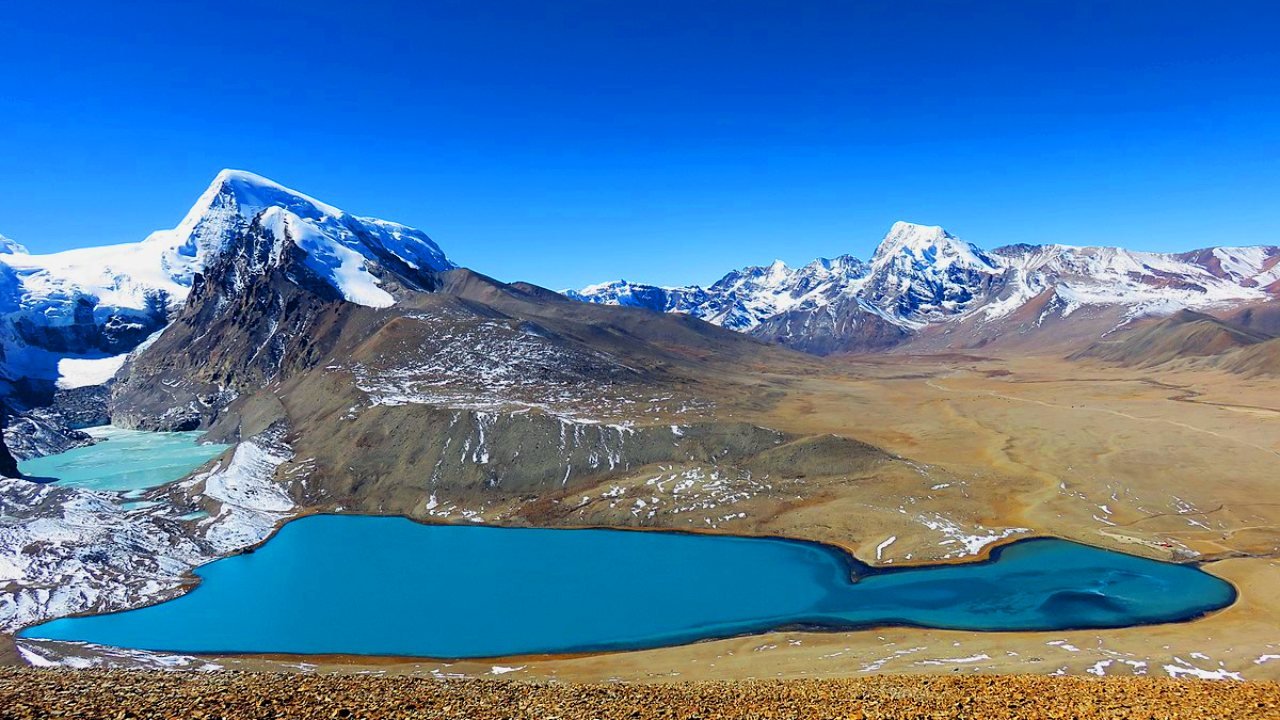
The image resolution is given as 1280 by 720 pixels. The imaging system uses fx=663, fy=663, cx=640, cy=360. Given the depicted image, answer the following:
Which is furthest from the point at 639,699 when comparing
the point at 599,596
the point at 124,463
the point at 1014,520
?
the point at 124,463

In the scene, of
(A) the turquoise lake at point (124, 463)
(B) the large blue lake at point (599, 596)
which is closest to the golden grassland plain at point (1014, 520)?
(B) the large blue lake at point (599, 596)

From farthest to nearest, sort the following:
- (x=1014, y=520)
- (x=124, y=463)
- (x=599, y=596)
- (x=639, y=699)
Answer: (x=124, y=463) → (x=1014, y=520) → (x=599, y=596) → (x=639, y=699)

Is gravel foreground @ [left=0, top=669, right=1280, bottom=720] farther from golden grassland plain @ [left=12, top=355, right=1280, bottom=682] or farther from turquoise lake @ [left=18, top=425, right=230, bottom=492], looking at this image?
turquoise lake @ [left=18, top=425, right=230, bottom=492]

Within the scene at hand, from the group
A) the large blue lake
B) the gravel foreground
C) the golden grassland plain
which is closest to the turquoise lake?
the large blue lake

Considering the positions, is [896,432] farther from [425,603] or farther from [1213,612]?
[425,603]

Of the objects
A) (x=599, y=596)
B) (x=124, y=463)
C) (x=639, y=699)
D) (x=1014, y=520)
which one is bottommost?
(x=599, y=596)

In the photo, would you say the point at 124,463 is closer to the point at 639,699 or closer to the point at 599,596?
the point at 599,596

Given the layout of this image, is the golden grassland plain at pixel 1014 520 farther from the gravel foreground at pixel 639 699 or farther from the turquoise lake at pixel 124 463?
the turquoise lake at pixel 124 463
